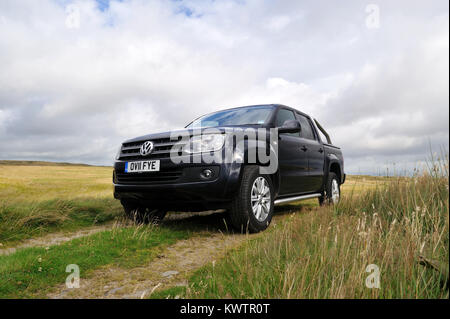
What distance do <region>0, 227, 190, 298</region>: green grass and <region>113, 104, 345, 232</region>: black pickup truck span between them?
48 cm

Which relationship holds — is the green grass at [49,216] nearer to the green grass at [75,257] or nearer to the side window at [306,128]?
the green grass at [75,257]

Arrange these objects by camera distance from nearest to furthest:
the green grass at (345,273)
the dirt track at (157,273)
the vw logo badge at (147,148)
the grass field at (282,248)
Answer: the green grass at (345,273)
the grass field at (282,248)
the dirt track at (157,273)
the vw logo badge at (147,148)

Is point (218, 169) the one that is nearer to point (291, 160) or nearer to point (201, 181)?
point (201, 181)

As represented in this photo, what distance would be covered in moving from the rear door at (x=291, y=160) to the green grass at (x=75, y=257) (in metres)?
1.65

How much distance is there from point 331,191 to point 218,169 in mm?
3641

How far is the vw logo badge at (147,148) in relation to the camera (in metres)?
3.95

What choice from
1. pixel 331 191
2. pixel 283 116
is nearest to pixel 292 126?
pixel 283 116

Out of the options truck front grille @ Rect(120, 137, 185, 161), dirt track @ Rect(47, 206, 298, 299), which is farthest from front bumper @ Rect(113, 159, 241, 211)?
dirt track @ Rect(47, 206, 298, 299)

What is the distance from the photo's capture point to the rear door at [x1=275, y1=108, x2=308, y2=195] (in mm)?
4699

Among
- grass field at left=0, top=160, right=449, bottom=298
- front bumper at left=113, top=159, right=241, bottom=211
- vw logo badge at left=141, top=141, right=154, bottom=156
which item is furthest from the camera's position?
vw logo badge at left=141, top=141, right=154, bottom=156

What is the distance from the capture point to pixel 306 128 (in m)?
6.12

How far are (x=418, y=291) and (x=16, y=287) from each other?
2639 millimetres

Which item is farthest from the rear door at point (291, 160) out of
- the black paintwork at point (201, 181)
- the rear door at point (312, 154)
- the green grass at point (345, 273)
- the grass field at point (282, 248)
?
the green grass at point (345, 273)
